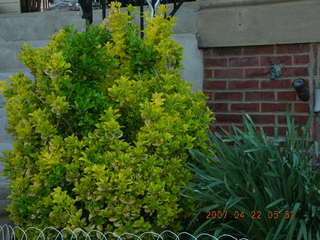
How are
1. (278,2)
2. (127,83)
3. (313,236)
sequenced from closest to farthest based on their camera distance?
(313,236) → (127,83) → (278,2)

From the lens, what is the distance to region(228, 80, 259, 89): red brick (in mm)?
3826

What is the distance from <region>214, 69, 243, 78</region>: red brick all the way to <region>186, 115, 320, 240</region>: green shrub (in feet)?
4.20

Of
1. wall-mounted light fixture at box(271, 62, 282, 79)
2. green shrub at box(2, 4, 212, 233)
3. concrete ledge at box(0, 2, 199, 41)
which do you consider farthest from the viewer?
concrete ledge at box(0, 2, 199, 41)

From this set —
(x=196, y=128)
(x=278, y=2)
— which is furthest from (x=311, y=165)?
(x=278, y=2)

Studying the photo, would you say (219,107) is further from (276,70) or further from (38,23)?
(38,23)

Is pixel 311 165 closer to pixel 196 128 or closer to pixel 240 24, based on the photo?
pixel 196 128

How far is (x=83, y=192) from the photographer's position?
2.49 metres

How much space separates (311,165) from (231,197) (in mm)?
488

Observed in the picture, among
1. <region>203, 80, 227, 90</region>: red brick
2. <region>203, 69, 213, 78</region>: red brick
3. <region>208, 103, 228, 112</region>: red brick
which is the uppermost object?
<region>203, 69, 213, 78</region>: red brick

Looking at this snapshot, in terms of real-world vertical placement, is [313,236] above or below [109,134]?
below

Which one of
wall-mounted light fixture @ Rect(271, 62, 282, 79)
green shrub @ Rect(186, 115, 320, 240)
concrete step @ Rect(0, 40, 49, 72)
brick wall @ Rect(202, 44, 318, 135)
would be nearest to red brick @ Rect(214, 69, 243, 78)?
brick wall @ Rect(202, 44, 318, 135)

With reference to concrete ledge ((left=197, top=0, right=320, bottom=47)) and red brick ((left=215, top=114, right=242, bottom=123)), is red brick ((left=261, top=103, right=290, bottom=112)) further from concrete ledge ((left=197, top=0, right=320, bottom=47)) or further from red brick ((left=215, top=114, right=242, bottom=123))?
concrete ledge ((left=197, top=0, right=320, bottom=47))
